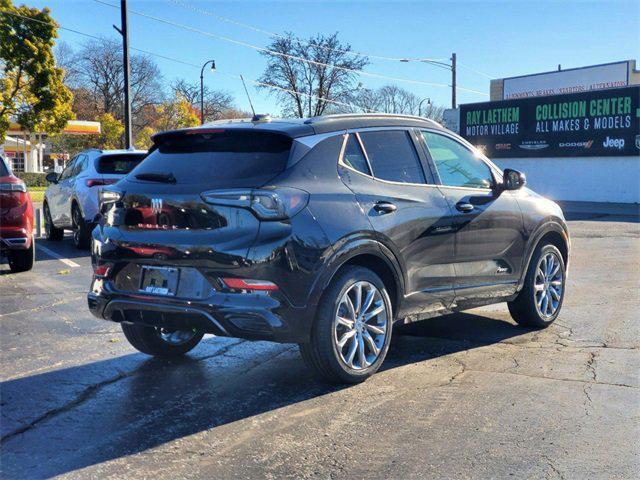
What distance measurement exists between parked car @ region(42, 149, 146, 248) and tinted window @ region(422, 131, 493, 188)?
6658 mm

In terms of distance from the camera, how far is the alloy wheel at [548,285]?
247 inches

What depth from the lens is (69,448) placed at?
354cm

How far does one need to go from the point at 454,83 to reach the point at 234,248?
38696mm

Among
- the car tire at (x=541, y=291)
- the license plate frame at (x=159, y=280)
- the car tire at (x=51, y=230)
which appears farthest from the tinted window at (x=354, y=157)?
the car tire at (x=51, y=230)

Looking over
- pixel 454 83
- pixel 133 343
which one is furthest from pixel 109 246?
pixel 454 83

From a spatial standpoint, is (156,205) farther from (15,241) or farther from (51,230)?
(51,230)

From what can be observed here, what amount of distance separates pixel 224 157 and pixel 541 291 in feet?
10.9

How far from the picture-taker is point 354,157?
189 inches

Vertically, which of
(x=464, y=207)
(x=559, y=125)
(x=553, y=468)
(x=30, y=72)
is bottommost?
(x=553, y=468)

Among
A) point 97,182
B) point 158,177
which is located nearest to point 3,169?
point 97,182

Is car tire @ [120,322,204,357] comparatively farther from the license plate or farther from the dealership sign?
the dealership sign

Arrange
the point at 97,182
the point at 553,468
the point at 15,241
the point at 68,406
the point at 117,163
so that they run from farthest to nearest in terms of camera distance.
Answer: the point at 117,163 → the point at 97,182 → the point at 15,241 → the point at 68,406 → the point at 553,468

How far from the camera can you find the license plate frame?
4254mm

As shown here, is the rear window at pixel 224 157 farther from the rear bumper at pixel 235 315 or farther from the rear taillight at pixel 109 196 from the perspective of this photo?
the rear bumper at pixel 235 315
